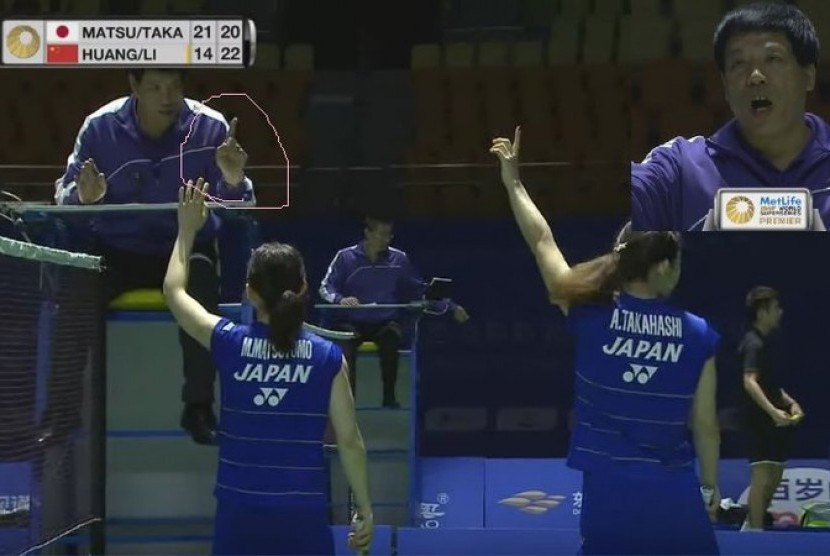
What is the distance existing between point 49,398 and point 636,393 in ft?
6.43

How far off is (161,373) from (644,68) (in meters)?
1.96

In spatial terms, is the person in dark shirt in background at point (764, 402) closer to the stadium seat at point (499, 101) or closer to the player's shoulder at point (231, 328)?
the stadium seat at point (499, 101)

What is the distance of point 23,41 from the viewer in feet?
18.4

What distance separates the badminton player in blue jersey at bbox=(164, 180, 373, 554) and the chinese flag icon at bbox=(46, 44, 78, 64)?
3.53 ft

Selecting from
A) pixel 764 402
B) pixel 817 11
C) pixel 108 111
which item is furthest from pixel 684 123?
pixel 108 111

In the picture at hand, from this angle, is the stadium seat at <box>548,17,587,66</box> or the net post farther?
the net post

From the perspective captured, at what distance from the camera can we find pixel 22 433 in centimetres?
544

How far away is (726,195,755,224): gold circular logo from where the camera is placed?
215 inches

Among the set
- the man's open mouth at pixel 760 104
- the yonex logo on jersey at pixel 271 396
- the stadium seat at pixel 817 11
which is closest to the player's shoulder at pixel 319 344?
the yonex logo on jersey at pixel 271 396

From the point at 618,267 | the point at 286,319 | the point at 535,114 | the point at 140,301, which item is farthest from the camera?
the point at 140,301

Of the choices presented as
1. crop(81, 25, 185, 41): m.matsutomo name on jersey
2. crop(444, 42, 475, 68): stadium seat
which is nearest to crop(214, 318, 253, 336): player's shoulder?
crop(81, 25, 185, 41): m.matsutomo name on jersey

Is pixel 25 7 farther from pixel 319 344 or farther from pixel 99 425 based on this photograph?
pixel 319 344

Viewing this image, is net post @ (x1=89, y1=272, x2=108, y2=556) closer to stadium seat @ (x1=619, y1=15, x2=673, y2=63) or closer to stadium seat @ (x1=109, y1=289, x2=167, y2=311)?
stadium seat @ (x1=109, y1=289, x2=167, y2=311)

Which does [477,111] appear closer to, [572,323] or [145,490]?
[572,323]
